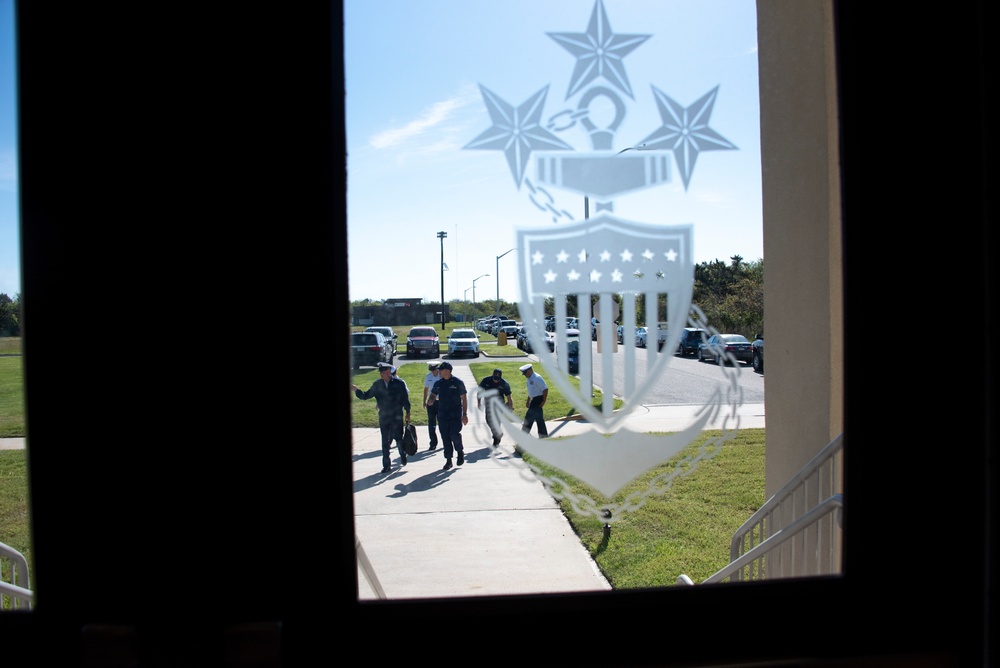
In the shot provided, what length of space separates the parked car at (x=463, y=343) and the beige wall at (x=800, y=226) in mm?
1557

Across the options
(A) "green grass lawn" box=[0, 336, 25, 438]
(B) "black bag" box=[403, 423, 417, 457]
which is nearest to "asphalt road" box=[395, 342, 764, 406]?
(B) "black bag" box=[403, 423, 417, 457]

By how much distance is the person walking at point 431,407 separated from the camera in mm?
2271

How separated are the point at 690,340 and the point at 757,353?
1.72 feet

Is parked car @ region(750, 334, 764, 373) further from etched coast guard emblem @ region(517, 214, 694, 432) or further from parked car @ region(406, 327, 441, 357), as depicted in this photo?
parked car @ region(406, 327, 441, 357)

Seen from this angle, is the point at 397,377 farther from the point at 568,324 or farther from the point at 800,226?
the point at 800,226

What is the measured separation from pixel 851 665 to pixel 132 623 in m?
1.91

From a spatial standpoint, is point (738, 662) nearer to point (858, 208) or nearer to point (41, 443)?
point (858, 208)

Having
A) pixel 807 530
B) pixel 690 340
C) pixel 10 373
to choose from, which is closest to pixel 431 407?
pixel 690 340

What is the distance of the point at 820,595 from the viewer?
1.72m

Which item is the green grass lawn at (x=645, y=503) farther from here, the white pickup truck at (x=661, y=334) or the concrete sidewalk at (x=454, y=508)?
the white pickup truck at (x=661, y=334)

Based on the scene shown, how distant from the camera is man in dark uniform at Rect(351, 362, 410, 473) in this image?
83.2 inches

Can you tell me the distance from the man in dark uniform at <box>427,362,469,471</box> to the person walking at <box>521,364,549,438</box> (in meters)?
0.23

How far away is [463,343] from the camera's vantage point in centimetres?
229

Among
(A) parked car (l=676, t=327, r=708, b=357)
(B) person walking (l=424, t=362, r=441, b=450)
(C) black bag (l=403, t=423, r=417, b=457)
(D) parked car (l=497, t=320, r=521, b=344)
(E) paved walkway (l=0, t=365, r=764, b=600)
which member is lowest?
(E) paved walkway (l=0, t=365, r=764, b=600)
